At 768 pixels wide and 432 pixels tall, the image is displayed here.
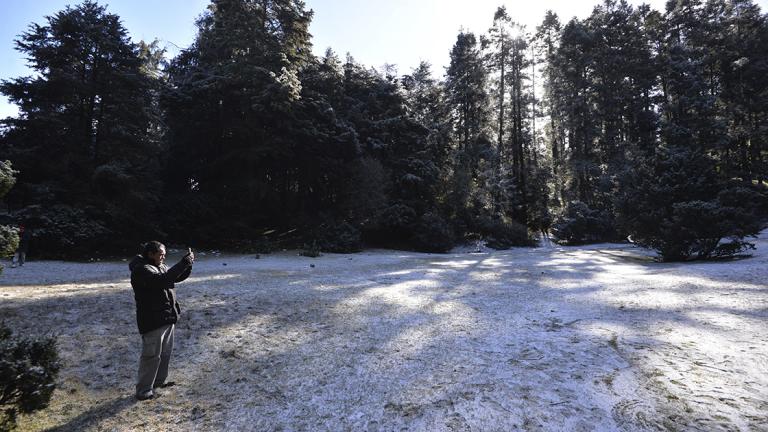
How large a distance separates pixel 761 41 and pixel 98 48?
156 feet

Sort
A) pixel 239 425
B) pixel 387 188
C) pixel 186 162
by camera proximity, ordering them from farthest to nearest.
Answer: pixel 387 188 → pixel 186 162 → pixel 239 425

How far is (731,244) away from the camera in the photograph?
13977mm

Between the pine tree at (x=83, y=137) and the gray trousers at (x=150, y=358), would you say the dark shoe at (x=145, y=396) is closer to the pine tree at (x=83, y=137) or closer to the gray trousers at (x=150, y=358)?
the gray trousers at (x=150, y=358)

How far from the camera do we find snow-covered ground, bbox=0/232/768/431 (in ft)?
12.0

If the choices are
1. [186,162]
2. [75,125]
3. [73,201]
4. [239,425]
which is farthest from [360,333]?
[186,162]

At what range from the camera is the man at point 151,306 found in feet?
13.5

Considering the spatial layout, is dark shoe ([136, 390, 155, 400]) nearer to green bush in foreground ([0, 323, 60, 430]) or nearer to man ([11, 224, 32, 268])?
green bush in foreground ([0, 323, 60, 430])

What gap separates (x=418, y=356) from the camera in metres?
5.28

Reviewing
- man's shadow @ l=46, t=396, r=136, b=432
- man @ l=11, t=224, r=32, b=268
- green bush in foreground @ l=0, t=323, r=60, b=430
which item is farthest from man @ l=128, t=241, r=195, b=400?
man @ l=11, t=224, r=32, b=268

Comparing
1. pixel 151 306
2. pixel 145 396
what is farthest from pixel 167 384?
pixel 151 306

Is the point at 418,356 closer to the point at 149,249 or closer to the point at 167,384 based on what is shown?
the point at 167,384

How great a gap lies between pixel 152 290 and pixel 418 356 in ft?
11.4

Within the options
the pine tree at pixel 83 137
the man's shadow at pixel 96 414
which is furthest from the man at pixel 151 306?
the pine tree at pixel 83 137

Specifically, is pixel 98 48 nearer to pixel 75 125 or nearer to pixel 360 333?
pixel 75 125
